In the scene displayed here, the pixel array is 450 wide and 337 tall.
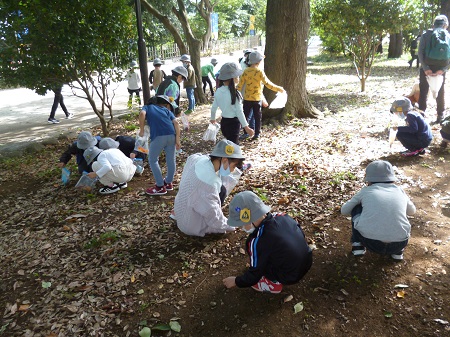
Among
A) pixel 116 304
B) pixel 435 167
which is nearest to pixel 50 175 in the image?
pixel 116 304

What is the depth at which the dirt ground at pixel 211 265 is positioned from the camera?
298 cm

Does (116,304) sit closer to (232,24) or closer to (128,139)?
(128,139)

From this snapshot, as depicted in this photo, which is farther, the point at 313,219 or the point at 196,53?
the point at 196,53

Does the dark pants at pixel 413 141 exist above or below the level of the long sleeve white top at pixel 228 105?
below

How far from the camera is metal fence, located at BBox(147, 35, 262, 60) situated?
996 inches

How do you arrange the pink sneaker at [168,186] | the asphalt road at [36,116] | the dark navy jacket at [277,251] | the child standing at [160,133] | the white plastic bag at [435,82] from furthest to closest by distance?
the asphalt road at [36,116]
the white plastic bag at [435,82]
the pink sneaker at [168,186]
the child standing at [160,133]
the dark navy jacket at [277,251]

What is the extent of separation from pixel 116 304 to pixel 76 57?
207 inches

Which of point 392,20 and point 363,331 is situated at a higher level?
point 392,20

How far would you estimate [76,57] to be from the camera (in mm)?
6910

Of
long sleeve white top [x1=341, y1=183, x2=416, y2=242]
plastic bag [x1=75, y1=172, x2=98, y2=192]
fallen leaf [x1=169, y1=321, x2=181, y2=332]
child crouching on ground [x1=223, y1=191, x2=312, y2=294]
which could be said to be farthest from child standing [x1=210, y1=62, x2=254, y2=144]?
fallen leaf [x1=169, y1=321, x2=181, y2=332]

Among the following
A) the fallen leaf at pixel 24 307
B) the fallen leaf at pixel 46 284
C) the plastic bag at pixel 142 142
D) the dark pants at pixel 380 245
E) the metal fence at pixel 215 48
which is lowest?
the fallen leaf at pixel 24 307

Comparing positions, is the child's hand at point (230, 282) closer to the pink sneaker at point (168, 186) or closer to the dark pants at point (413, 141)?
the pink sneaker at point (168, 186)

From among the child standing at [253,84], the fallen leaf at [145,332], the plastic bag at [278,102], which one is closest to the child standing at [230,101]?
the child standing at [253,84]

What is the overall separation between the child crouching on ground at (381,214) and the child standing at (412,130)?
2.72 meters
